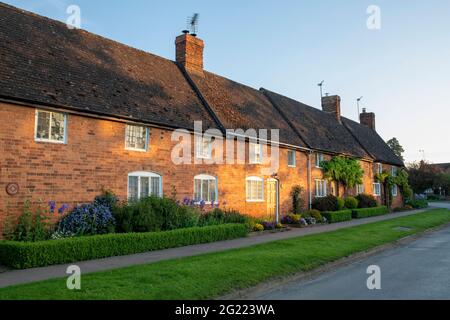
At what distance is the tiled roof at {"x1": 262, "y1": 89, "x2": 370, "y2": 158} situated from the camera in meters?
27.9

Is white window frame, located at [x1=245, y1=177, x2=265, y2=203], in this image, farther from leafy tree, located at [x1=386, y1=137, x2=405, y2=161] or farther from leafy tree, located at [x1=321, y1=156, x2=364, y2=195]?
leafy tree, located at [x1=386, y1=137, x2=405, y2=161]

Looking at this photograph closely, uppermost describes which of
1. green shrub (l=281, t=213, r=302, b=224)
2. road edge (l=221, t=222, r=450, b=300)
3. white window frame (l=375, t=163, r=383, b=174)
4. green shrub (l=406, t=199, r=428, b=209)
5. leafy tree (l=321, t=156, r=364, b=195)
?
white window frame (l=375, t=163, r=383, b=174)

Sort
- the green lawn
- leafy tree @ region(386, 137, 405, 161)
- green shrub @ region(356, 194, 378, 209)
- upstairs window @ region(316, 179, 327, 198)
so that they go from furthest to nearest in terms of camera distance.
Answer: leafy tree @ region(386, 137, 405, 161)
green shrub @ region(356, 194, 378, 209)
upstairs window @ region(316, 179, 327, 198)
the green lawn

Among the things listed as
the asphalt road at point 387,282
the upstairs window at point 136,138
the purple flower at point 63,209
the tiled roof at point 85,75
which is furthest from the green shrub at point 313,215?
the purple flower at point 63,209

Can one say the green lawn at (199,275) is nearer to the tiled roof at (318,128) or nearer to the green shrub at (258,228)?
the green shrub at (258,228)

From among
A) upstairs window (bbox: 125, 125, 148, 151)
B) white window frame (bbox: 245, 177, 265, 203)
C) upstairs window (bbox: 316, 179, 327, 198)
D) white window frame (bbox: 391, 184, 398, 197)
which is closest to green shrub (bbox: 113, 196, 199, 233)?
upstairs window (bbox: 125, 125, 148, 151)

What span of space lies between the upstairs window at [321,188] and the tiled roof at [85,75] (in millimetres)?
11202

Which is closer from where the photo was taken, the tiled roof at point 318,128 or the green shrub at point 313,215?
the green shrub at point 313,215

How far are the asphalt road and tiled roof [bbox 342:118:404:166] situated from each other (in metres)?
25.4

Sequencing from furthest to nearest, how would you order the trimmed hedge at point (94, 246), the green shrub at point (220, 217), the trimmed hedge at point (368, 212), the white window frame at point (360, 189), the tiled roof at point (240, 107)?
the white window frame at point (360, 189)
the trimmed hedge at point (368, 212)
the tiled roof at point (240, 107)
the green shrub at point (220, 217)
the trimmed hedge at point (94, 246)

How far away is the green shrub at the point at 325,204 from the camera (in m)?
25.3

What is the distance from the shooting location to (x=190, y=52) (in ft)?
74.8
